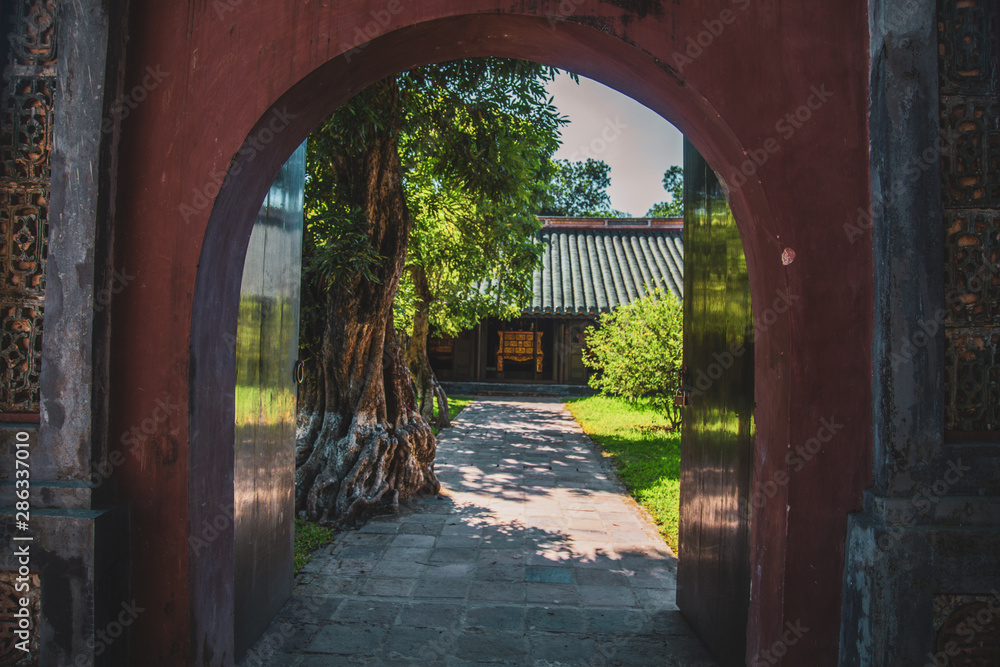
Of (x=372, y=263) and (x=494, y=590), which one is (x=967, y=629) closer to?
(x=494, y=590)

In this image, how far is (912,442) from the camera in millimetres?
1986

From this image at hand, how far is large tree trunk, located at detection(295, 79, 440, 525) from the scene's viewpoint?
17.4 ft

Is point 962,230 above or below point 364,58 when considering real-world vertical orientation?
below

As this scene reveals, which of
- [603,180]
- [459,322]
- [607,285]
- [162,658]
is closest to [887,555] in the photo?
[162,658]

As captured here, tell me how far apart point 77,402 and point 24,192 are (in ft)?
2.81

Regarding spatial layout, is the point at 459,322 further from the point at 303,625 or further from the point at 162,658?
the point at 162,658

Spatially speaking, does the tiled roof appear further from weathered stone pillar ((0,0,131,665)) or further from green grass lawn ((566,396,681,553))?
weathered stone pillar ((0,0,131,665))

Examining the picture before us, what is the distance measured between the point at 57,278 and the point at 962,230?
3.34 meters

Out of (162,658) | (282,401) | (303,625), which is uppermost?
(282,401)

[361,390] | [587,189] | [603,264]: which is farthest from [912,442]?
[587,189]

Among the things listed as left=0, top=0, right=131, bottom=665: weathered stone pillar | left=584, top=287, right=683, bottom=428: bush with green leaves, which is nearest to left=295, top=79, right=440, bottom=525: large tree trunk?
left=0, top=0, right=131, bottom=665: weathered stone pillar

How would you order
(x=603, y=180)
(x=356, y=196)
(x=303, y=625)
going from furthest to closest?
(x=603, y=180) < (x=356, y=196) < (x=303, y=625)

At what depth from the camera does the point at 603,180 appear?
121 ft

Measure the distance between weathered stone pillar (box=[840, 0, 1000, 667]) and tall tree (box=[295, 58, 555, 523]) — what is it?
11.6ft
